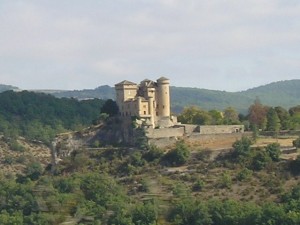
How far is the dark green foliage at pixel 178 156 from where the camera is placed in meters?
34.3

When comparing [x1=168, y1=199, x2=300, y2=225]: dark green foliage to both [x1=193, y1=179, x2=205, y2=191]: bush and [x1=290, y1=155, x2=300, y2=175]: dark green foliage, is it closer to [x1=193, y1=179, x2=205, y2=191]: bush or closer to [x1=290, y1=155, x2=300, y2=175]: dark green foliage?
[x1=193, y1=179, x2=205, y2=191]: bush

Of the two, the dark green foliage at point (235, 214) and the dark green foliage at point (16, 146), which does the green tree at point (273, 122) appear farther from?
the dark green foliage at point (16, 146)

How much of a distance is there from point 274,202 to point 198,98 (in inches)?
5293

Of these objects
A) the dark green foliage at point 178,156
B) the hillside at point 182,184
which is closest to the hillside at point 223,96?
the hillside at point 182,184

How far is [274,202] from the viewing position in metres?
29.4

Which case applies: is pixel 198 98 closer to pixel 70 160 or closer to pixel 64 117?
pixel 64 117

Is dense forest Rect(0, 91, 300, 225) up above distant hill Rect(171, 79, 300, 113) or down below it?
below

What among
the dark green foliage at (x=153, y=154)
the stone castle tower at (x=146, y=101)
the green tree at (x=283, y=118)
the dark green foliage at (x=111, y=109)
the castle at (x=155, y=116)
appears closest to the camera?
the dark green foliage at (x=153, y=154)

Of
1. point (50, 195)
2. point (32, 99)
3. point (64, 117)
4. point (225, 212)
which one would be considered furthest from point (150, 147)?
point (32, 99)

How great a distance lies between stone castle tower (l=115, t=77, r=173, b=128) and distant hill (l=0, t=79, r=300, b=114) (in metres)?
103

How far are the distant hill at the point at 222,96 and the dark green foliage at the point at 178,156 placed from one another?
105660 millimetres

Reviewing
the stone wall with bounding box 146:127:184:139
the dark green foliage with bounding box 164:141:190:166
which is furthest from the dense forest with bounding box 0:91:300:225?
the stone wall with bounding box 146:127:184:139

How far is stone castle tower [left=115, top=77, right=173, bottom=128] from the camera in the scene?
36.6 meters

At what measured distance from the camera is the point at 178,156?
113ft
